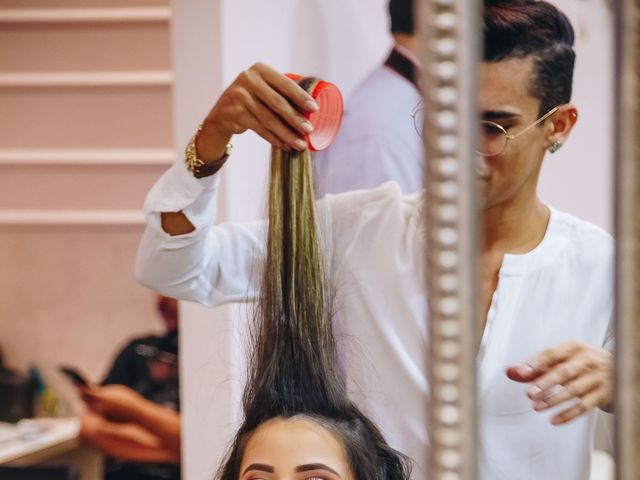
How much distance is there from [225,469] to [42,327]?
1.89 m

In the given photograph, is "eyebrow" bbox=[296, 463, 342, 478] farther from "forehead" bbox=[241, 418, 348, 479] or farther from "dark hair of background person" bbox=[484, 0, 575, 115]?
"dark hair of background person" bbox=[484, 0, 575, 115]

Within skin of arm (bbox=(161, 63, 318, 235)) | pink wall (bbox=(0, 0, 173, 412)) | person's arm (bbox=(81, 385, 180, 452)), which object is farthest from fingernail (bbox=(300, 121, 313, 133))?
pink wall (bbox=(0, 0, 173, 412))

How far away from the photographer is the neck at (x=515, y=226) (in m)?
0.68

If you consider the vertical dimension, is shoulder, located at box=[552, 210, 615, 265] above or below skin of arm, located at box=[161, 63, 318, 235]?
below

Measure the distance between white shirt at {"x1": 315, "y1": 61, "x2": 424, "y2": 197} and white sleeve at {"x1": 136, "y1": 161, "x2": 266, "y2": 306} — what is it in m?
0.09

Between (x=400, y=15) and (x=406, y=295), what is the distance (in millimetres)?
249

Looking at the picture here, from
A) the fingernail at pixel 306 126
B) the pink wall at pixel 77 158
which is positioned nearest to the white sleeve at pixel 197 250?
the fingernail at pixel 306 126

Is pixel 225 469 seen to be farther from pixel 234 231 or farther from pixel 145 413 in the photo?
pixel 145 413

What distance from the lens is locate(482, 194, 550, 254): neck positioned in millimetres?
675

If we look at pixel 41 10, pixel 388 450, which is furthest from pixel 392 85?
pixel 41 10

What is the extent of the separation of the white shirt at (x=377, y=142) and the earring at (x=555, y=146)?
14 centimetres

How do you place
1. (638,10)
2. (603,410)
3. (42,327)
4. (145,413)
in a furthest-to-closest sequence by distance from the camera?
(42,327)
(145,413)
(603,410)
(638,10)

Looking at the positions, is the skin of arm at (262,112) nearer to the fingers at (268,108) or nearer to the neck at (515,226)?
the fingers at (268,108)

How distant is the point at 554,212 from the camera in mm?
704
